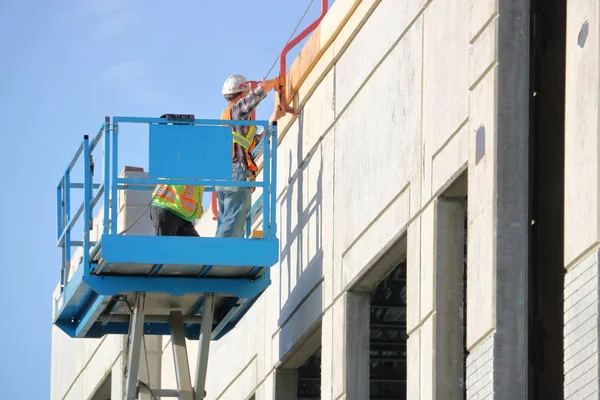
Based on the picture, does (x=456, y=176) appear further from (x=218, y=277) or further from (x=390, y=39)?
(x=218, y=277)

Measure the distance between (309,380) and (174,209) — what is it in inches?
114

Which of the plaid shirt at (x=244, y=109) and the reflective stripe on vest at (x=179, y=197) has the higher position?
the plaid shirt at (x=244, y=109)

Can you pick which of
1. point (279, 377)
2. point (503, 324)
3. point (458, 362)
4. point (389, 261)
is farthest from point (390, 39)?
point (279, 377)

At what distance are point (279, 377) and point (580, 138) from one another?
8.68 meters

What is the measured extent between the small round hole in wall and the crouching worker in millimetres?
7608

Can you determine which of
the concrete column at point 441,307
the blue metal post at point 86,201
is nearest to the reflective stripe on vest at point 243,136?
the blue metal post at point 86,201

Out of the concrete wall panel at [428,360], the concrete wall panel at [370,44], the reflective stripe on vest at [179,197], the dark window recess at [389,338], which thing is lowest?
the concrete wall panel at [428,360]

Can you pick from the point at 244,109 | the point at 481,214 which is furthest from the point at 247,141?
the point at 481,214

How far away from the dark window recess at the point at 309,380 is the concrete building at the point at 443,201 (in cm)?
2

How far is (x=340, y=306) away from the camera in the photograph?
1488cm

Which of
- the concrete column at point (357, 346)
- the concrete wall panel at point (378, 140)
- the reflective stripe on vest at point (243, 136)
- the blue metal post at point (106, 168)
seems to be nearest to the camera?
the concrete wall panel at point (378, 140)

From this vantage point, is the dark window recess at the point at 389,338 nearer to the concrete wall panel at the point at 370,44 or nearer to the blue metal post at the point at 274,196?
the blue metal post at the point at 274,196

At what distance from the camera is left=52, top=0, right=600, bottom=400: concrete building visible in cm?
970

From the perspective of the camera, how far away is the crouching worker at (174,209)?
16.6m
